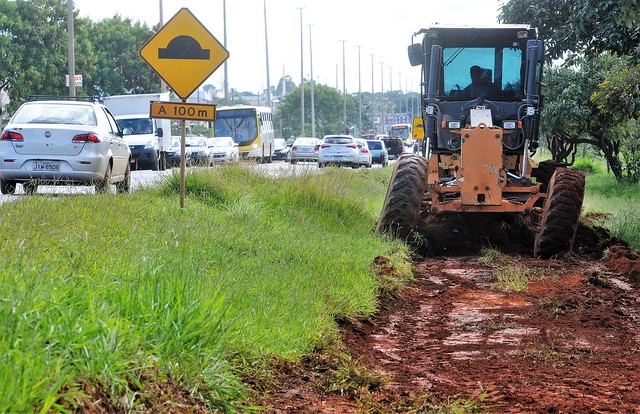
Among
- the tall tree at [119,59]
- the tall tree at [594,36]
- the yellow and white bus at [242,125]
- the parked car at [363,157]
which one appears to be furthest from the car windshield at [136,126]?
the tall tree at [119,59]

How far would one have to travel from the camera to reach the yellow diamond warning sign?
13203 millimetres

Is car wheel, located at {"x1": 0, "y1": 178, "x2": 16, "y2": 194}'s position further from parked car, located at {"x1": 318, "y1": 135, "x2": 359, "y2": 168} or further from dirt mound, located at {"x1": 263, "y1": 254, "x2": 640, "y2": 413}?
parked car, located at {"x1": 318, "y1": 135, "x2": 359, "y2": 168}

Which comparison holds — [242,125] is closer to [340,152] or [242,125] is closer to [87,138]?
[340,152]

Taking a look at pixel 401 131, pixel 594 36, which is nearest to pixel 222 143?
pixel 594 36

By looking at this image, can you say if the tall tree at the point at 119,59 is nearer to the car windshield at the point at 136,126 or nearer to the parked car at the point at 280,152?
the parked car at the point at 280,152

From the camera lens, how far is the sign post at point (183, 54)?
13195mm

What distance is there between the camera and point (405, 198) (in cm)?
1382

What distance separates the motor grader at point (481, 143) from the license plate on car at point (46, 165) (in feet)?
18.4

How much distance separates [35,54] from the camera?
5556 cm

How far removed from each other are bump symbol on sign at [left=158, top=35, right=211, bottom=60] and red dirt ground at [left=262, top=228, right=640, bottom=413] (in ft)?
13.1

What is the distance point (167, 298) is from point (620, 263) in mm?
8249

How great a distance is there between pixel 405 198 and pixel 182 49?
3.48 m

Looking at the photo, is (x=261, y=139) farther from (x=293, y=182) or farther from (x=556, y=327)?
(x=556, y=327)

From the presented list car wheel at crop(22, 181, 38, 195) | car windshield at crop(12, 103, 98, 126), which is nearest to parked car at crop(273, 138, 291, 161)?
car windshield at crop(12, 103, 98, 126)
